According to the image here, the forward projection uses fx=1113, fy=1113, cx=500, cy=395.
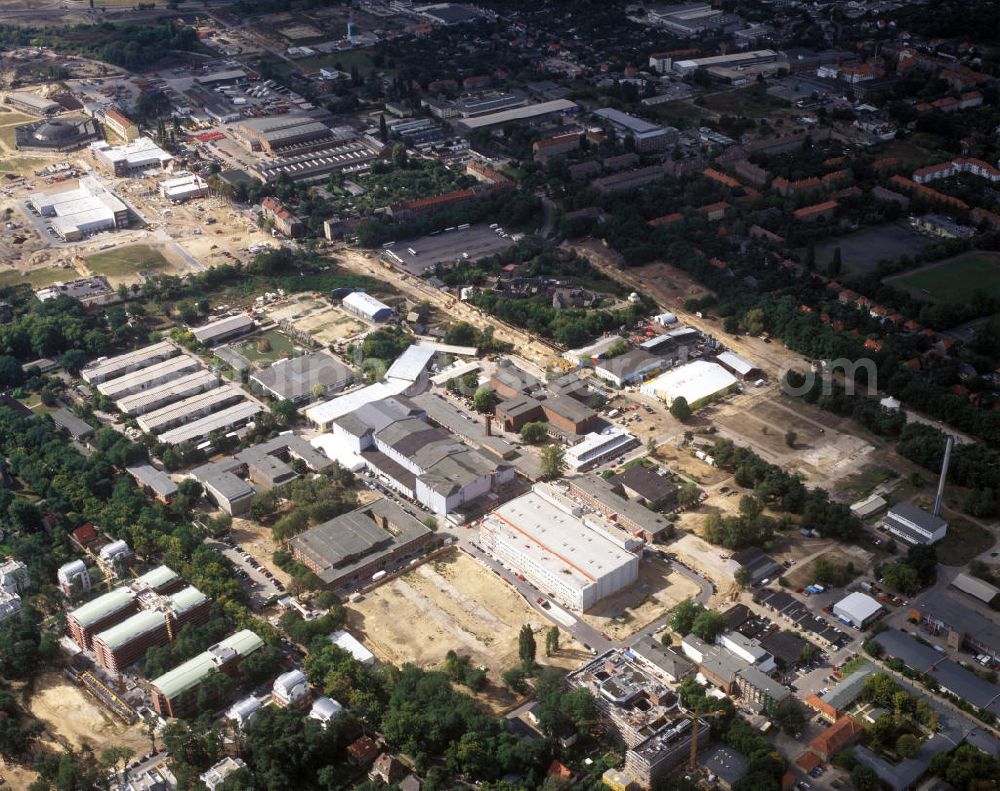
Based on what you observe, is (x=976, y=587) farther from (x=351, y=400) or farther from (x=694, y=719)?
(x=351, y=400)

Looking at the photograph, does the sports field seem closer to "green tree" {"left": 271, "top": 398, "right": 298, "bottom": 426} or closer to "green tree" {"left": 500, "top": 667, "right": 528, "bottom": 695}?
"green tree" {"left": 271, "top": 398, "right": 298, "bottom": 426}

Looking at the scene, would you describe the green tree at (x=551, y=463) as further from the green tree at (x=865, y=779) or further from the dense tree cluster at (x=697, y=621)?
the green tree at (x=865, y=779)

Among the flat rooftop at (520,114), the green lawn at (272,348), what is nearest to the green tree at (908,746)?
the green lawn at (272,348)

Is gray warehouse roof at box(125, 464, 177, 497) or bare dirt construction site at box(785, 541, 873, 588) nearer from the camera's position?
bare dirt construction site at box(785, 541, 873, 588)

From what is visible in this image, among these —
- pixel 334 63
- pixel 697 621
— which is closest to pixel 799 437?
pixel 697 621

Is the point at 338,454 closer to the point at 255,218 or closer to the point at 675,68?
the point at 255,218

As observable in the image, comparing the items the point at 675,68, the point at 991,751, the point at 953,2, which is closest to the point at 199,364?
the point at 991,751

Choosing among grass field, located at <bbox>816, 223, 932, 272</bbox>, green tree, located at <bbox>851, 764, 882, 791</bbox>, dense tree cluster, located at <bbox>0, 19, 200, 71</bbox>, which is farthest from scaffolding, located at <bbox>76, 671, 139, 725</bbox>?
dense tree cluster, located at <bbox>0, 19, 200, 71</bbox>
